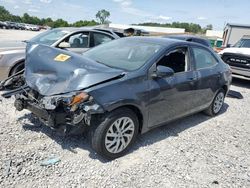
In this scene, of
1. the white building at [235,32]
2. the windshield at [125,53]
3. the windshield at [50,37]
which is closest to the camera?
the windshield at [125,53]

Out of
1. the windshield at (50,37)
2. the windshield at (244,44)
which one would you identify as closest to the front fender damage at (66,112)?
the windshield at (50,37)

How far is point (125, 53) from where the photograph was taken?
14.0 feet

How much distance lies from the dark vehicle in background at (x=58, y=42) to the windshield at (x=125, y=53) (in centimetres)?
215

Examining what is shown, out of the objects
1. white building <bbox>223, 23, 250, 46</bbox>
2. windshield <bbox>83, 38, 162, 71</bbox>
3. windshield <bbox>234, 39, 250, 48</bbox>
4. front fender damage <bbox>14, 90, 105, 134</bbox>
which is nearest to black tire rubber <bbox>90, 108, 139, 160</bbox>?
front fender damage <bbox>14, 90, 105, 134</bbox>

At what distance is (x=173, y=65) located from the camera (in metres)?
4.29

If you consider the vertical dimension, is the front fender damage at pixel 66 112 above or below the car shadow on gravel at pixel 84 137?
above

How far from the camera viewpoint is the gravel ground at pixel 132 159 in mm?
3118

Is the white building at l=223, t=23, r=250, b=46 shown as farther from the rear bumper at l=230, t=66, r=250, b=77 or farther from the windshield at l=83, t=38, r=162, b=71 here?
the windshield at l=83, t=38, r=162, b=71

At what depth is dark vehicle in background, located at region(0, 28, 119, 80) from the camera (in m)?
5.91

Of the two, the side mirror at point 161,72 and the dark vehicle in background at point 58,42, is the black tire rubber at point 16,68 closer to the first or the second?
the dark vehicle in background at point 58,42

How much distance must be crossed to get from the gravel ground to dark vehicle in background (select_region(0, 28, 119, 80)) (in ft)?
4.38

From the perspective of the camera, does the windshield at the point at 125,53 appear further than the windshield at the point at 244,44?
No

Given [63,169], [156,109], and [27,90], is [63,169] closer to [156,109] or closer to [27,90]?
[27,90]

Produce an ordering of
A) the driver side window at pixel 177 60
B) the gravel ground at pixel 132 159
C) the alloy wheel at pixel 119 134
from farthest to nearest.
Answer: the driver side window at pixel 177 60 → the alloy wheel at pixel 119 134 → the gravel ground at pixel 132 159
